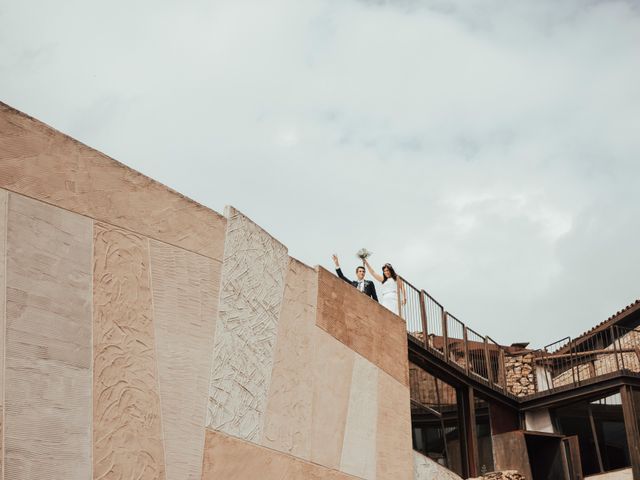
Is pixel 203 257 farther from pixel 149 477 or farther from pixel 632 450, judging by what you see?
pixel 632 450

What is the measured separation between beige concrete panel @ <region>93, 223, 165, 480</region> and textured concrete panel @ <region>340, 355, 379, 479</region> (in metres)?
3.91

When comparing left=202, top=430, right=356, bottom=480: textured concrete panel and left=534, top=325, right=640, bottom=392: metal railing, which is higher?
left=534, top=325, right=640, bottom=392: metal railing

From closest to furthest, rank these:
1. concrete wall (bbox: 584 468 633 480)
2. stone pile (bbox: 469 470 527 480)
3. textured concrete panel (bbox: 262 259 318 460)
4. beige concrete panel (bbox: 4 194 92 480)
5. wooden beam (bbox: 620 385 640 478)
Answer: beige concrete panel (bbox: 4 194 92 480), textured concrete panel (bbox: 262 259 318 460), stone pile (bbox: 469 470 527 480), wooden beam (bbox: 620 385 640 478), concrete wall (bbox: 584 468 633 480)

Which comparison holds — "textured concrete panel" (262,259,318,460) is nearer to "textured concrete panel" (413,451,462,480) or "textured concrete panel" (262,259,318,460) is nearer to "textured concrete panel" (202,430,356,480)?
"textured concrete panel" (202,430,356,480)

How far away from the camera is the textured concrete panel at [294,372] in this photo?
10.5m

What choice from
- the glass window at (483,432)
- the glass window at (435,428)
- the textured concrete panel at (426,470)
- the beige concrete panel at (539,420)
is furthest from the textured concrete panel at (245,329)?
the beige concrete panel at (539,420)

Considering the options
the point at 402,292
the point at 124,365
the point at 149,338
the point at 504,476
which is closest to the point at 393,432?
the point at 402,292

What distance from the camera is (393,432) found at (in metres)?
12.9

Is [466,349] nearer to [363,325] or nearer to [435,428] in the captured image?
[435,428]

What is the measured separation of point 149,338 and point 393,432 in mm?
5396

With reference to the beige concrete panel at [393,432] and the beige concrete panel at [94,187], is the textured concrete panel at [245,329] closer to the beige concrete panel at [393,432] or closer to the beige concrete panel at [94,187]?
the beige concrete panel at [94,187]

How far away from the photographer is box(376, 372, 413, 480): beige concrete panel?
494 inches

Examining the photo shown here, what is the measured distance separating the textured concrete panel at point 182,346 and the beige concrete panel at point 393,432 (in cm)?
408

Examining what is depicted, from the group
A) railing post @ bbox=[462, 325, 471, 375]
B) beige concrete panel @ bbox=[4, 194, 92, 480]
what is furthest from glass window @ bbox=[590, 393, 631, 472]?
beige concrete panel @ bbox=[4, 194, 92, 480]
